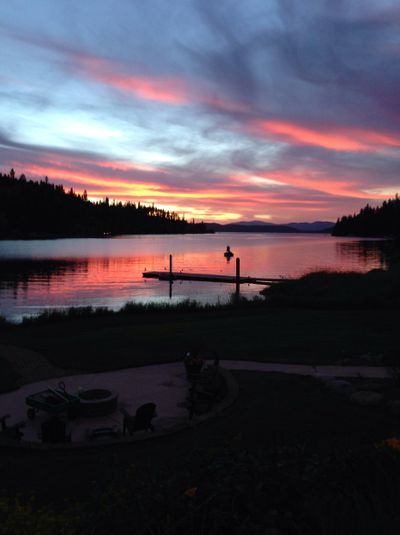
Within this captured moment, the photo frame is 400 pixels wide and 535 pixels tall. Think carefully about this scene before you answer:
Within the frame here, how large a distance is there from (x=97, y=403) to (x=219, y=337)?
759 centimetres

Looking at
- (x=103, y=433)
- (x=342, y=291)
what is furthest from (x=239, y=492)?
(x=342, y=291)

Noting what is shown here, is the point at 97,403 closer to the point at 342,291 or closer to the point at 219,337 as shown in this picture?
the point at 219,337

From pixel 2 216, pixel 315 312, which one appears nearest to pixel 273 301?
pixel 315 312

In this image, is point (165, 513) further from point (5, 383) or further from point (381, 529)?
point (5, 383)

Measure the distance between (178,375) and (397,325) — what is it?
9329 mm

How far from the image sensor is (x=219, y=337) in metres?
16.2

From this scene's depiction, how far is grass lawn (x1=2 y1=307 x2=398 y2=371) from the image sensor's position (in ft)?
44.0

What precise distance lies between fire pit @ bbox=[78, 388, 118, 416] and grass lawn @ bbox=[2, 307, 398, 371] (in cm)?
210

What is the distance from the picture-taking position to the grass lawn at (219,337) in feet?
44.0

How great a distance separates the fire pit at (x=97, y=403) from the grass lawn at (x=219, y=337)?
2104mm

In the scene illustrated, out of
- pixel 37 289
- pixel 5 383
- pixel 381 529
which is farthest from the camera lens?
pixel 37 289

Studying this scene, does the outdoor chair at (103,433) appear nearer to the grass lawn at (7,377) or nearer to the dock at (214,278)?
the grass lawn at (7,377)

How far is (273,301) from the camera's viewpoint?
2414cm

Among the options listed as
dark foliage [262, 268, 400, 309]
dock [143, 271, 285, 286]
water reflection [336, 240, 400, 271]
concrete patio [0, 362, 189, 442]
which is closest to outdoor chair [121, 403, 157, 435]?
concrete patio [0, 362, 189, 442]
